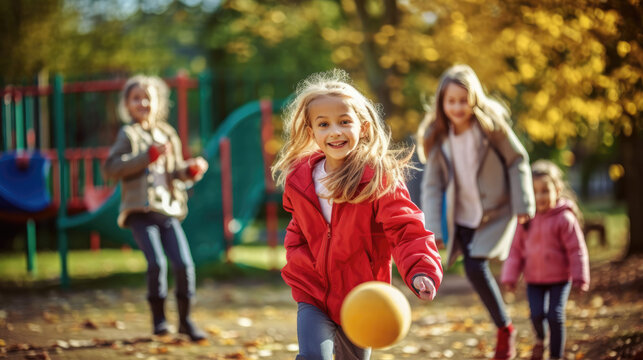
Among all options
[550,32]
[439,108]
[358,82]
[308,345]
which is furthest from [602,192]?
[308,345]

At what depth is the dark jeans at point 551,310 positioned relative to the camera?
504cm

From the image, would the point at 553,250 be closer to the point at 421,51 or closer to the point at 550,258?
the point at 550,258

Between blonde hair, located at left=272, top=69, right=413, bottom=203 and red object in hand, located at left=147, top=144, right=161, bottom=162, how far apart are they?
211 centimetres

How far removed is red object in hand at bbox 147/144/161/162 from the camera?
226 inches

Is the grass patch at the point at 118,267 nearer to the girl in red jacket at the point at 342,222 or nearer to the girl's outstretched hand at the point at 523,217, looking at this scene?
the girl's outstretched hand at the point at 523,217

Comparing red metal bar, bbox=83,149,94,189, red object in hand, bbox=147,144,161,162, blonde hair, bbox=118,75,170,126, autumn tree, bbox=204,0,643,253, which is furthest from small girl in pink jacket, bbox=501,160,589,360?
red metal bar, bbox=83,149,94,189

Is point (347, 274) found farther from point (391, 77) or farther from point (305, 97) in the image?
point (391, 77)

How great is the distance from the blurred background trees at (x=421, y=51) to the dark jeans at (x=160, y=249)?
12.1 feet

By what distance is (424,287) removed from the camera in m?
3.04

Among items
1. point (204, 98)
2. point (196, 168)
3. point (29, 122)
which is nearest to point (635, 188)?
point (204, 98)

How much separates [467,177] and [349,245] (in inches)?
84.6

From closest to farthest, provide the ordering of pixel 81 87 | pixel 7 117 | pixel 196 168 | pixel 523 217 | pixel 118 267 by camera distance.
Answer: pixel 523 217 → pixel 196 168 → pixel 7 117 → pixel 81 87 → pixel 118 267

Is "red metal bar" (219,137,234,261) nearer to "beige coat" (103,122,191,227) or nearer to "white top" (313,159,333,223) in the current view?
"beige coat" (103,122,191,227)

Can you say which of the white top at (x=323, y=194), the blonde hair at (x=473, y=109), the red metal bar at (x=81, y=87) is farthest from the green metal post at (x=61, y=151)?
the white top at (x=323, y=194)
